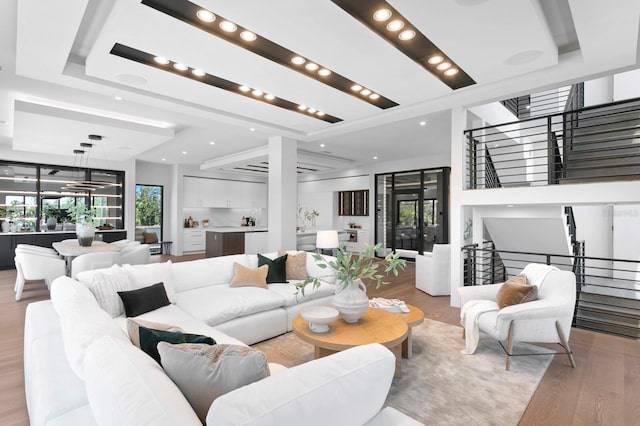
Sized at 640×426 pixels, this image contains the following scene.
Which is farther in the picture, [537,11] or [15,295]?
[15,295]

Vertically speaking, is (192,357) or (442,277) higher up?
(192,357)

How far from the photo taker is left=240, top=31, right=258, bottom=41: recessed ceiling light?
276 cm

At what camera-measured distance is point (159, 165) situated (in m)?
9.77

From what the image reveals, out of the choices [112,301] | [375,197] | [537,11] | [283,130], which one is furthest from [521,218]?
[112,301]

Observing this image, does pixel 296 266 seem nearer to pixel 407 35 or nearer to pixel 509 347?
pixel 509 347

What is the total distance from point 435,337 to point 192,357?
116 inches

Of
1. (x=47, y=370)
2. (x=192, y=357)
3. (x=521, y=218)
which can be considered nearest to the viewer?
(x=192, y=357)

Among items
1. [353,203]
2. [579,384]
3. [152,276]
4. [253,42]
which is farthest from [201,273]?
[353,203]

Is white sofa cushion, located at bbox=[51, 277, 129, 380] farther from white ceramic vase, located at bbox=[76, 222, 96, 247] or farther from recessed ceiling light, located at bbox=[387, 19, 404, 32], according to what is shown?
white ceramic vase, located at bbox=[76, 222, 96, 247]

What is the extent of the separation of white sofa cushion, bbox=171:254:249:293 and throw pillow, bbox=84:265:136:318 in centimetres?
59

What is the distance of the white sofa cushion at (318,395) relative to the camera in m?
0.90

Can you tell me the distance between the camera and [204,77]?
3.66 m

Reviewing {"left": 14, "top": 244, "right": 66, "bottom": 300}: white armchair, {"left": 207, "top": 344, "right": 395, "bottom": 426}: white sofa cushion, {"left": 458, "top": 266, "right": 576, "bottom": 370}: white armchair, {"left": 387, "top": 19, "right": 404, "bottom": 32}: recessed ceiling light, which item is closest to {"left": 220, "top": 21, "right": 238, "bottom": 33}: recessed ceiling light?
{"left": 387, "top": 19, "right": 404, "bottom": 32}: recessed ceiling light

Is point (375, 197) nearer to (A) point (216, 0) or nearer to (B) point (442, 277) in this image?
(B) point (442, 277)
